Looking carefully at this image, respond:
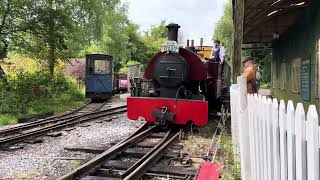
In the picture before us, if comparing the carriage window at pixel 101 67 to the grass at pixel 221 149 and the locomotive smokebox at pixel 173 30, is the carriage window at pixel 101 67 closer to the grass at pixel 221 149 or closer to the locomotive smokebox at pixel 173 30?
the grass at pixel 221 149

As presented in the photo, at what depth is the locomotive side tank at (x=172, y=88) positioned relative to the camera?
10344mm

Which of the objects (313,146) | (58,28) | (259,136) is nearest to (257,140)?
(259,136)

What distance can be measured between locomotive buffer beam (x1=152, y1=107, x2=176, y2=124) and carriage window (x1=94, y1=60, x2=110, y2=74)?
14260 mm

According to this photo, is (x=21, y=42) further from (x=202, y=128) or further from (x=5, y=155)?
(x=5, y=155)

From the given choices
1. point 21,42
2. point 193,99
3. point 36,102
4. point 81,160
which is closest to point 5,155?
point 81,160

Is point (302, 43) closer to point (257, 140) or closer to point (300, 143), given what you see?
point (257, 140)

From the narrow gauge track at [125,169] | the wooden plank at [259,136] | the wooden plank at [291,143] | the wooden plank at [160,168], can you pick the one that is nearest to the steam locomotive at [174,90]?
the narrow gauge track at [125,169]

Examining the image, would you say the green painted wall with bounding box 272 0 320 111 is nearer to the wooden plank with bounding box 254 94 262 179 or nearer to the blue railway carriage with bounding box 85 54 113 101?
the wooden plank with bounding box 254 94 262 179

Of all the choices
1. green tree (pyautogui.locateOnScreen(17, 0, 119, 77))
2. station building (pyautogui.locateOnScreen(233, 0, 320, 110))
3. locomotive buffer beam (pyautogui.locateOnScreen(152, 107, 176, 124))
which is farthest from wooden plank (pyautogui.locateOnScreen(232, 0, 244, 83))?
green tree (pyautogui.locateOnScreen(17, 0, 119, 77))

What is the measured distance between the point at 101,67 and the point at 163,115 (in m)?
14.8

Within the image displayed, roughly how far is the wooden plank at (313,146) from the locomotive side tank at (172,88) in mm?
8159

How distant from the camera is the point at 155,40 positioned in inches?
2509

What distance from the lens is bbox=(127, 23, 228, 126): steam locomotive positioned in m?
10.3

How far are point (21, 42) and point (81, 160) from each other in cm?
1503
